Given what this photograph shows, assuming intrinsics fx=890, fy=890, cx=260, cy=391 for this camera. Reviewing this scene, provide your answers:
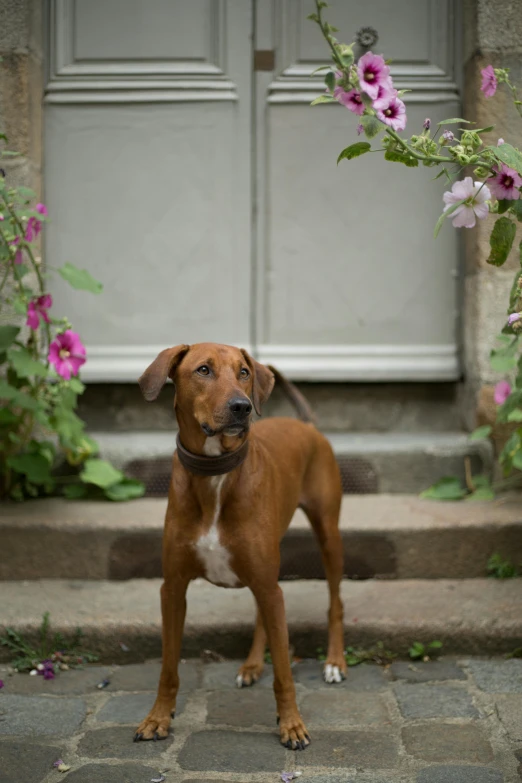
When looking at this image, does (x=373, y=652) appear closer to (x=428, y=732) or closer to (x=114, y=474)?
(x=428, y=732)

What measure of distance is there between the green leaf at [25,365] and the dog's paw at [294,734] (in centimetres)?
184

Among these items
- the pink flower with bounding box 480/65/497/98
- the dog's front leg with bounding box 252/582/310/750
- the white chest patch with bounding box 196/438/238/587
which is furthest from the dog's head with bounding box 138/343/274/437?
the pink flower with bounding box 480/65/497/98

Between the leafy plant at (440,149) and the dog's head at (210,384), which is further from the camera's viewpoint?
the dog's head at (210,384)

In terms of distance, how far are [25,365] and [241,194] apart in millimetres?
1640

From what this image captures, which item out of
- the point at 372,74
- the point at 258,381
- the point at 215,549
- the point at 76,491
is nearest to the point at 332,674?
the point at 215,549

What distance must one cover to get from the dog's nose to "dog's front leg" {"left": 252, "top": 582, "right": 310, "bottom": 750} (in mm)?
614

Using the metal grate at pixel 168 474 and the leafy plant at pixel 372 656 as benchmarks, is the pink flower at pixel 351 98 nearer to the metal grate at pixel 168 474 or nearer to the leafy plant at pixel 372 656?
the leafy plant at pixel 372 656

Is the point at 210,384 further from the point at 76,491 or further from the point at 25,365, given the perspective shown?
→ the point at 76,491

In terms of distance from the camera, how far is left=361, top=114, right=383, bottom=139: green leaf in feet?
7.03

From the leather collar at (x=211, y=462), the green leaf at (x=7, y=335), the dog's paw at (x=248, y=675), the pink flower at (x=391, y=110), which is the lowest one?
the dog's paw at (x=248, y=675)

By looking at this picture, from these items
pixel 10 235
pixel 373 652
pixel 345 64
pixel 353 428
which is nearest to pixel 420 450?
pixel 353 428

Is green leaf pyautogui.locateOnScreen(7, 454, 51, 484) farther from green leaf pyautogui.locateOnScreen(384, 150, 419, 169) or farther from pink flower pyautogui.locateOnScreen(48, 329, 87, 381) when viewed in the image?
green leaf pyautogui.locateOnScreen(384, 150, 419, 169)

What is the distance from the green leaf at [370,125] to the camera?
2.14m

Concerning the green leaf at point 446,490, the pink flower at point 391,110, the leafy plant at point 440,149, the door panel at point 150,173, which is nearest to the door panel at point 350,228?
the door panel at point 150,173
